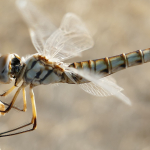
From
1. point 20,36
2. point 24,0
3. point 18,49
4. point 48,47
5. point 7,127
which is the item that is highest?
point 20,36

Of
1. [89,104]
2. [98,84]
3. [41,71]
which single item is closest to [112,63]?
[98,84]

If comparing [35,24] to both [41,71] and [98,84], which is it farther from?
[98,84]

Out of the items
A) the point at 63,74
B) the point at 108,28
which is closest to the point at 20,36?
the point at 108,28

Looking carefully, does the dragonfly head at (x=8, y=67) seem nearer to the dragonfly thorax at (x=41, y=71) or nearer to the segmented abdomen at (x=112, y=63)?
the dragonfly thorax at (x=41, y=71)

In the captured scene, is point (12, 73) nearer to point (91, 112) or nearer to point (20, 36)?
point (91, 112)

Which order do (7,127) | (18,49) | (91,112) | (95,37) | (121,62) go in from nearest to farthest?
(121,62) < (7,127) < (91,112) < (18,49) < (95,37)

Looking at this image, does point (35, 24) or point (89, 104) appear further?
point (89, 104)
